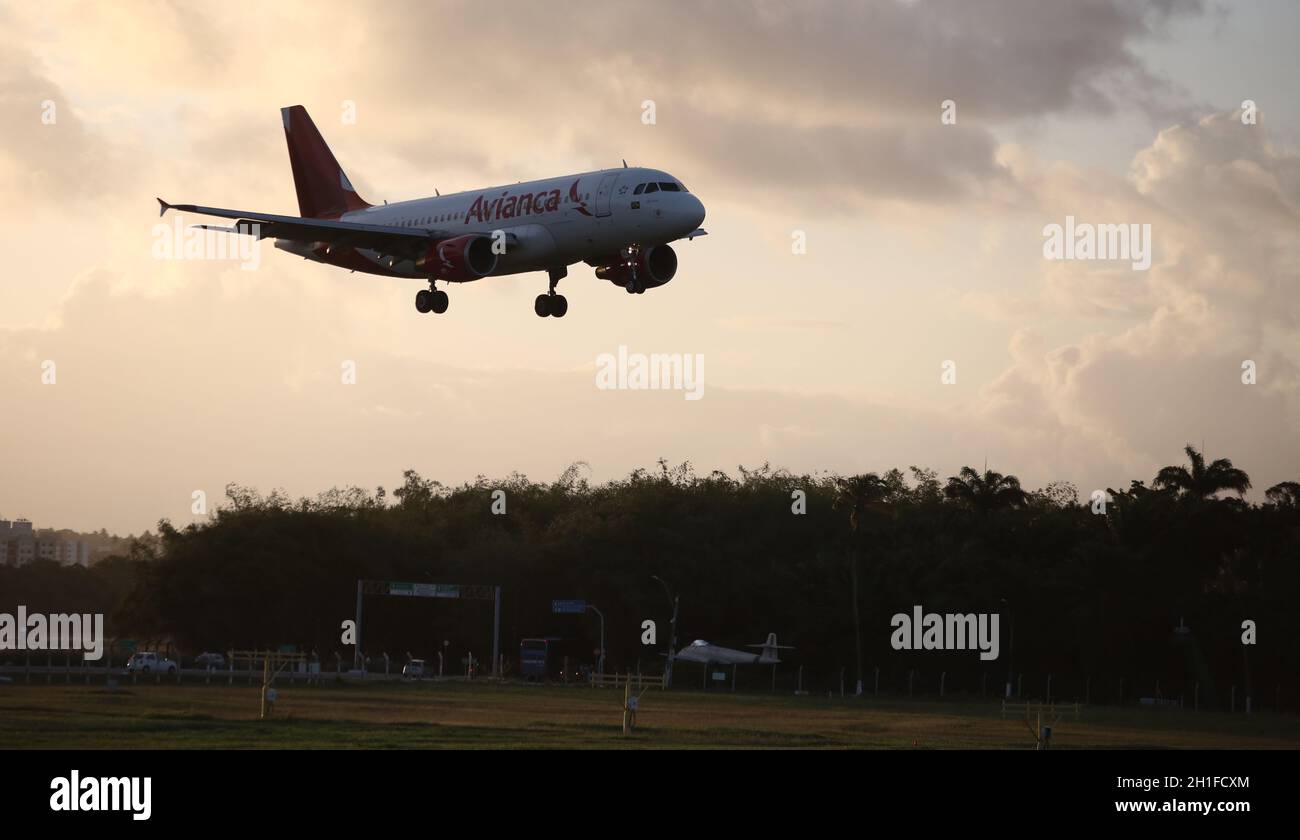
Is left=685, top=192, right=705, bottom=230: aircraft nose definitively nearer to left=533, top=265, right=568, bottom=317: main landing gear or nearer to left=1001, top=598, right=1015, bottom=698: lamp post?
left=533, top=265, right=568, bottom=317: main landing gear

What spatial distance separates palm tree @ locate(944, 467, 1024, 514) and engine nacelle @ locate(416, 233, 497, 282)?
246 feet

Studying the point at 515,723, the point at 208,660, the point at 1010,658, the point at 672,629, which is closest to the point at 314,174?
the point at 515,723

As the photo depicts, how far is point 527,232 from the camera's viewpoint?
6062cm

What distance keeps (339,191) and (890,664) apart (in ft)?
160

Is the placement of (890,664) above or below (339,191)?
below

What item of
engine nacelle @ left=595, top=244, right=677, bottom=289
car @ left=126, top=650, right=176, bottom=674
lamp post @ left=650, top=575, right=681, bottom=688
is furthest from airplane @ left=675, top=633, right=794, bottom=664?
engine nacelle @ left=595, top=244, right=677, bottom=289

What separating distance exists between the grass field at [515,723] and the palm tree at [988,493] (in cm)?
4562

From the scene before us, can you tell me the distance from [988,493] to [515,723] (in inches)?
3081

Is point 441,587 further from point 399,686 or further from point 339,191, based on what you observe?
point 339,191

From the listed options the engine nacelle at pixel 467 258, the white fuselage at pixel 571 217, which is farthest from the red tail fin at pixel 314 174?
the engine nacelle at pixel 467 258

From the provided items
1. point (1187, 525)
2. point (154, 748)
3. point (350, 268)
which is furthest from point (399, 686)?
point (1187, 525)

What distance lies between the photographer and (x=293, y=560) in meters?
119

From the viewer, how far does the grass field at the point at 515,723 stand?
47.3m
